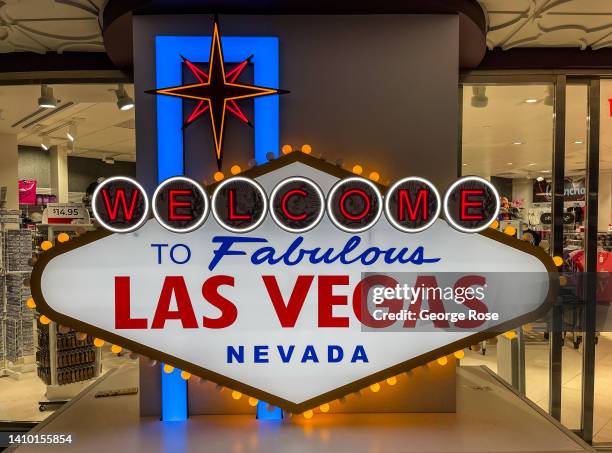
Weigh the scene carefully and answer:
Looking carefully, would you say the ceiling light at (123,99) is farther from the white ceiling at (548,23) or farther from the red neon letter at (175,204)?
Answer: the white ceiling at (548,23)

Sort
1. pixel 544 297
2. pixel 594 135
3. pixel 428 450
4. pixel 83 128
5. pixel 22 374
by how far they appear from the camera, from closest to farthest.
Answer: pixel 428 450, pixel 544 297, pixel 594 135, pixel 22 374, pixel 83 128

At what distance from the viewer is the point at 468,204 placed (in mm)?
2441

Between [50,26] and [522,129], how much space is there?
7.11 metres

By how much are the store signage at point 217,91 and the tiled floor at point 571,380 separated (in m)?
3.84

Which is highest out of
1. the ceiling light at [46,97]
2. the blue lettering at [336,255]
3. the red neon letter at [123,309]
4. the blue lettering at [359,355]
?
the ceiling light at [46,97]

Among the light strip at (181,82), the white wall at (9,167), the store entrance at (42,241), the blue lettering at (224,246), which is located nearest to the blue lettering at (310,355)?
the blue lettering at (224,246)

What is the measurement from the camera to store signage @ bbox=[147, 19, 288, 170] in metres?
2.52

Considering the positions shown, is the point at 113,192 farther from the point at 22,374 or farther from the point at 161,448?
the point at 22,374

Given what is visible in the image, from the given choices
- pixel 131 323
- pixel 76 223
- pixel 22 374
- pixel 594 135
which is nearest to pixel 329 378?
Result: pixel 131 323

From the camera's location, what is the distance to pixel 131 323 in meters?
2.59

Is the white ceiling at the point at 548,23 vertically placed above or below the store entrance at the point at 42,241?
above

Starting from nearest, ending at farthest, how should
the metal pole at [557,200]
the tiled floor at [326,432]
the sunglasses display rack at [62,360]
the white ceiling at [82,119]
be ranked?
1. the tiled floor at [326,432]
2. the metal pole at [557,200]
3. the white ceiling at [82,119]
4. the sunglasses display rack at [62,360]

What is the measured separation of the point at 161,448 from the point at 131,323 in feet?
2.30

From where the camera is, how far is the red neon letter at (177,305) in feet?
8.52
